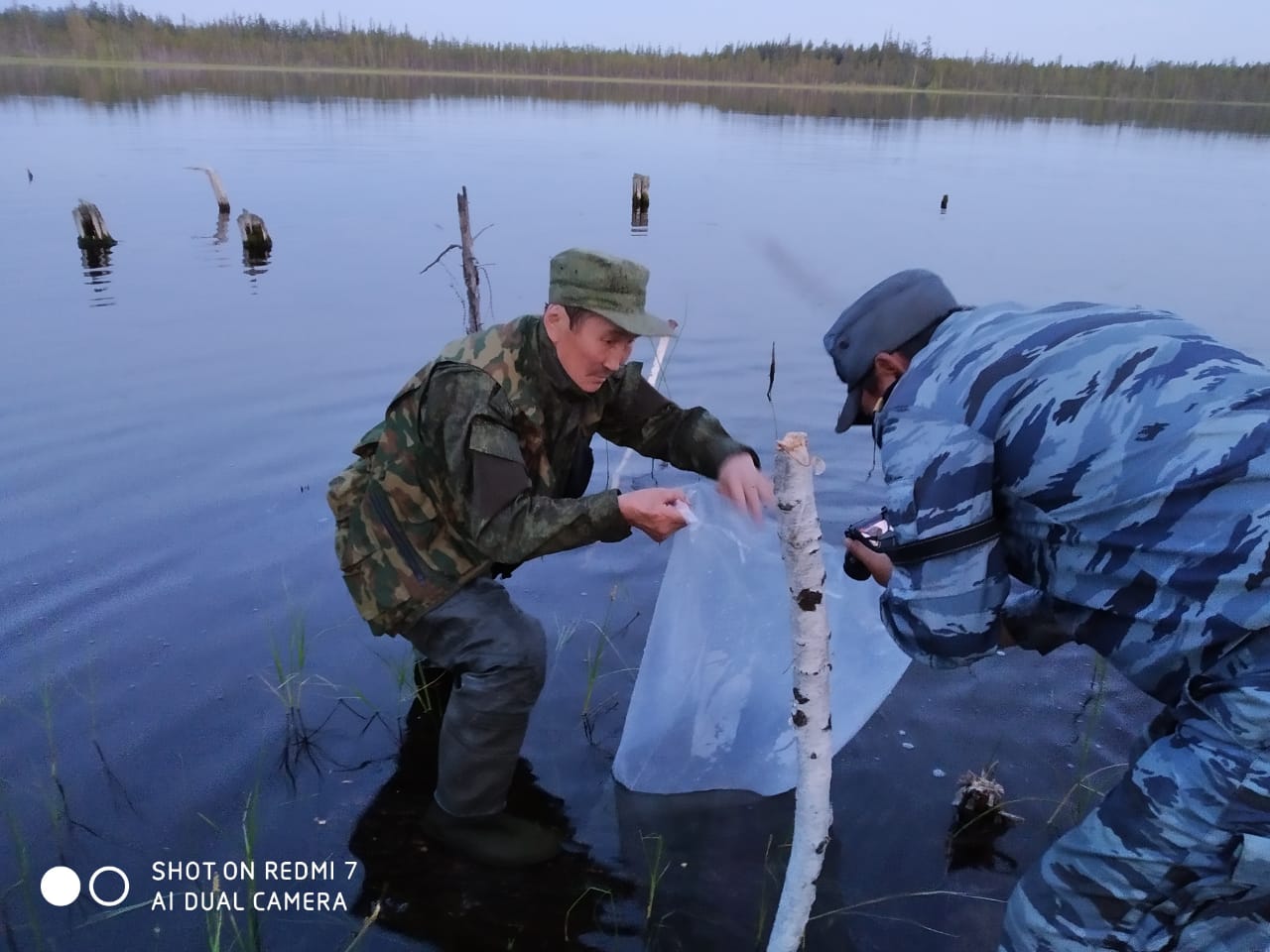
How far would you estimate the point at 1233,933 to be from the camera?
1.83 metres

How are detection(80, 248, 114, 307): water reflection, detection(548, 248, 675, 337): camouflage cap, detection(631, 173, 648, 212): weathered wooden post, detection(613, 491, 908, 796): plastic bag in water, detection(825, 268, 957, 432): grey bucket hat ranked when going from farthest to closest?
detection(631, 173, 648, 212): weathered wooden post → detection(80, 248, 114, 307): water reflection → detection(613, 491, 908, 796): plastic bag in water → detection(548, 248, 675, 337): camouflage cap → detection(825, 268, 957, 432): grey bucket hat

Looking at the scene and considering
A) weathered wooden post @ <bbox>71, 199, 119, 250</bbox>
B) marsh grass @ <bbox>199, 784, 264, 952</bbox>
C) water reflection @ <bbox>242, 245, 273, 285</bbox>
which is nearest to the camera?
marsh grass @ <bbox>199, 784, 264, 952</bbox>

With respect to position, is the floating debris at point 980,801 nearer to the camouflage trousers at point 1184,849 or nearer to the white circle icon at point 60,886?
the camouflage trousers at point 1184,849

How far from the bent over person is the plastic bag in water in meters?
0.24

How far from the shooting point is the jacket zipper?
8.99 ft

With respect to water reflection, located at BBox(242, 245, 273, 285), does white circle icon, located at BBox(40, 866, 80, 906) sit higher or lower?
lower

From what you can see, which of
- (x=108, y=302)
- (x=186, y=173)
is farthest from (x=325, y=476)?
(x=186, y=173)

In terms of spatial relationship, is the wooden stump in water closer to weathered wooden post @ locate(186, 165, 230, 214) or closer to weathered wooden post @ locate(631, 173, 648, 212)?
weathered wooden post @ locate(186, 165, 230, 214)

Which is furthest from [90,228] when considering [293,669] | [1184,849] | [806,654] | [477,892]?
[1184,849]

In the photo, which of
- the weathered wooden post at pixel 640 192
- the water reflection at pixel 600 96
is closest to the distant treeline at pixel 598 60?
the water reflection at pixel 600 96

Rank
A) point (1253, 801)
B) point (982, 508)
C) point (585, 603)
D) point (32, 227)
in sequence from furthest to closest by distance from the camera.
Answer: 1. point (32, 227)
2. point (585, 603)
3. point (982, 508)
4. point (1253, 801)

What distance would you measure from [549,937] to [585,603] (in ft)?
6.34

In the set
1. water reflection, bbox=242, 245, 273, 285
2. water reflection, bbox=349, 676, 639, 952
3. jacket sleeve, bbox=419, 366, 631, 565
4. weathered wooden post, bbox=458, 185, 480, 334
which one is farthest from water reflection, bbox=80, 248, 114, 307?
jacket sleeve, bbox=419, 366, 631, 565

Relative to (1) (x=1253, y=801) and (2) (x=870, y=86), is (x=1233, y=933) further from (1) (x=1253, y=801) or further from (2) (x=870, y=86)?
(2) (x=870, y=86)
